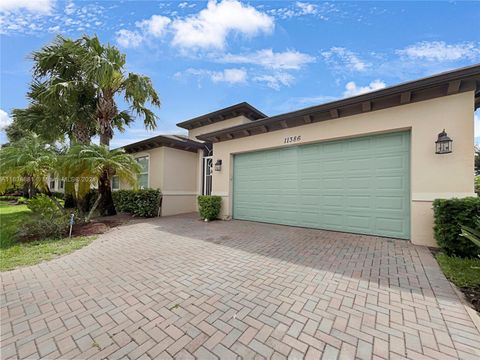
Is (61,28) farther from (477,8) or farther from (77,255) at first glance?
(477,8)

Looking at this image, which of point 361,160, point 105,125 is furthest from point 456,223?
point 105,125

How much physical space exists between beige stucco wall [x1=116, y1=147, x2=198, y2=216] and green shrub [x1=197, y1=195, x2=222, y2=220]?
261cm

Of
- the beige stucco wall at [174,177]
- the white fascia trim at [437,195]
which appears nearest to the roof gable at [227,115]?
the beige stucco wall at [174,177]

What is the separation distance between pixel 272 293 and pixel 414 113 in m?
5.60

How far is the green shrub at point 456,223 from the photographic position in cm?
391

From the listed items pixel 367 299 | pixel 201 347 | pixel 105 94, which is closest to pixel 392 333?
pixel 367 299

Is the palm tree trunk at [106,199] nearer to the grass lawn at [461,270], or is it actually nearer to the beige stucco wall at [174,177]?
the beige stucco wall at [174,177]

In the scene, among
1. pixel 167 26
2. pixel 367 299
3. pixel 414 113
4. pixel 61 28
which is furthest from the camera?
pixel 61 28

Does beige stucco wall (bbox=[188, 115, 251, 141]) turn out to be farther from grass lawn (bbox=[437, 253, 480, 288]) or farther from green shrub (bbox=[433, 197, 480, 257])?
grass lawn (bbox=[437, 253, 480, 288])

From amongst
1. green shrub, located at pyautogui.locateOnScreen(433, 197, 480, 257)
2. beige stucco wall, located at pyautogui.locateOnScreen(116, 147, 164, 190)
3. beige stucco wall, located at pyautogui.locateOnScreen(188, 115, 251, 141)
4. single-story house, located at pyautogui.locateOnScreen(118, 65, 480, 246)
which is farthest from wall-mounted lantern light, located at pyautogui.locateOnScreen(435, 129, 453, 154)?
beige stucco wall, located at pyautogui.locateOnScreen(116, 147, 164, 190)

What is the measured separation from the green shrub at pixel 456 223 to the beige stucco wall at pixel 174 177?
32.7 feet

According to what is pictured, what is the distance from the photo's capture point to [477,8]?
15.4 ft

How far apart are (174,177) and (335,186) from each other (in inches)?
307

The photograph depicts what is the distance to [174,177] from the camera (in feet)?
35.2
